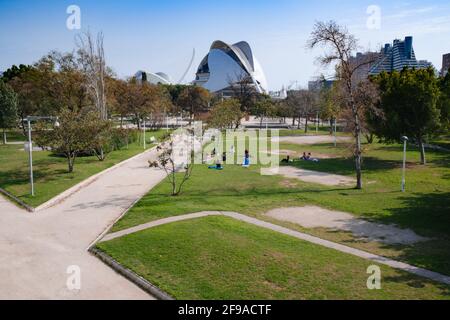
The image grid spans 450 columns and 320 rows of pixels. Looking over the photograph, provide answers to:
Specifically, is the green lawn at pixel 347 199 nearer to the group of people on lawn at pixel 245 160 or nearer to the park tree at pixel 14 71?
the group of people on lawn at pixel 245 160

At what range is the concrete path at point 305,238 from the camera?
9.55m

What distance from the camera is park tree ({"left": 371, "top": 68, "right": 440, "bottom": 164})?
83.0 ft

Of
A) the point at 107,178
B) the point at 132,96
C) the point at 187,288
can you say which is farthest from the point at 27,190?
the point at 132,96

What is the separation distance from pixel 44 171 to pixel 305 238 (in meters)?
18.0

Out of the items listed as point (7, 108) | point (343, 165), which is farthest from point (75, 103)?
point (343, 165)

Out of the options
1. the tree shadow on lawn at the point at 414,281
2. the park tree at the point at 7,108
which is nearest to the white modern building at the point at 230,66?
the park tree at the point at 7,108

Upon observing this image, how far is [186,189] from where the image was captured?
19.1m

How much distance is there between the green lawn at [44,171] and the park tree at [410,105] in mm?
19169

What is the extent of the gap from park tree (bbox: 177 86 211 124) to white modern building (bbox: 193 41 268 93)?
54.5 feet

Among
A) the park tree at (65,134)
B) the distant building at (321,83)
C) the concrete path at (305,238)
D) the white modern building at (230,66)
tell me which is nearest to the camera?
the concrete path at (305,238)

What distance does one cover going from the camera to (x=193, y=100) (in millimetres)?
73500

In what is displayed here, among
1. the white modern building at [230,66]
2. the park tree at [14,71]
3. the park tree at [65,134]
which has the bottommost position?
the park tree at [65,134]

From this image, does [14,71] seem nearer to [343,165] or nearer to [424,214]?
[343,165]
